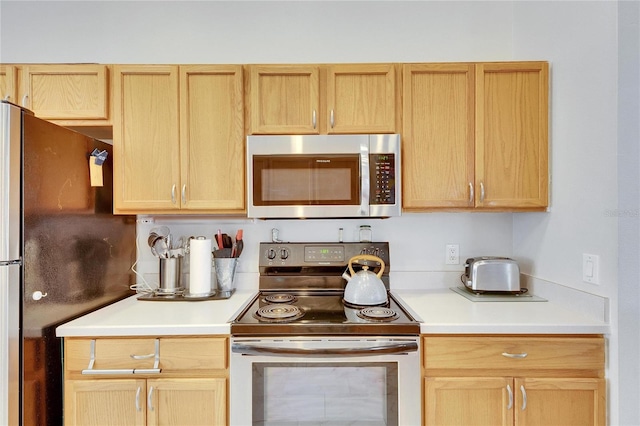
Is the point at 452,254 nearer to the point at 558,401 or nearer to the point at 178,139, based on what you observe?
the point at 558,401

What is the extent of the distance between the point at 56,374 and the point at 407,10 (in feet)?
8.39

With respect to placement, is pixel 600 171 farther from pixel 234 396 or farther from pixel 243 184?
pixel 234 396

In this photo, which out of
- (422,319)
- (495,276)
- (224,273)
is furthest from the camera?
(224,273)

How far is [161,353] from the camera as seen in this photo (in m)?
1.34

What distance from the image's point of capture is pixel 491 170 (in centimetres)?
167

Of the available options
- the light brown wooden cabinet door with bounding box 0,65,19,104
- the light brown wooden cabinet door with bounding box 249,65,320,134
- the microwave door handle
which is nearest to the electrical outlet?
the microwave door handle

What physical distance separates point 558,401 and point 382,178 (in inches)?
45.4

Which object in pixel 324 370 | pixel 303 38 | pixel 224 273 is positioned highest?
pixel 303 38

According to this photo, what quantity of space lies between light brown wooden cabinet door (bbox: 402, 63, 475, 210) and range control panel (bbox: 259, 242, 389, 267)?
466mm

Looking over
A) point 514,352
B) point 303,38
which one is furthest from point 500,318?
point 303,38

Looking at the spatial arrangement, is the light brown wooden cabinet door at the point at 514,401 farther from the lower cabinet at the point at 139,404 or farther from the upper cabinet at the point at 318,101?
the upper cabinet at the point at 318,101

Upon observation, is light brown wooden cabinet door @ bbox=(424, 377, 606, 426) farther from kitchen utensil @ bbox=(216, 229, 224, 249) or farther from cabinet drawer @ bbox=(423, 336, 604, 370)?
kitchen utensil @ bbox=(216, 229, 224, 249)

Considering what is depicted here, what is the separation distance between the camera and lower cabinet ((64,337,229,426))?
1.32 meters

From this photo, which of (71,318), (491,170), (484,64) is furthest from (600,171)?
(71,318)
